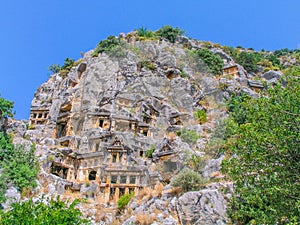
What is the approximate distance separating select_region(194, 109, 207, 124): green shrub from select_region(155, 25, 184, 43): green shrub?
29457 mm

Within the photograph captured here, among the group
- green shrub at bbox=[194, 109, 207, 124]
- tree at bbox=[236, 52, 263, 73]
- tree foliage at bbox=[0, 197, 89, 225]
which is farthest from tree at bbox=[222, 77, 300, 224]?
A: tree at bbox=[236, 52, 263, 73]

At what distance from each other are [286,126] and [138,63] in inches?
1887

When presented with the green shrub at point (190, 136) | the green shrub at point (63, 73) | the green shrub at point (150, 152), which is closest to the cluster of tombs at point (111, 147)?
the green shrub at point (150, 152)

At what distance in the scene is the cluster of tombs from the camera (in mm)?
34938

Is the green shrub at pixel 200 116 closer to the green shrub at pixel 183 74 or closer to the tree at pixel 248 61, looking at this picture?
the green shrub at pixel 183 74

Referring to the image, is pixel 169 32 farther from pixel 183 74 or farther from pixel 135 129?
pixel 135 129

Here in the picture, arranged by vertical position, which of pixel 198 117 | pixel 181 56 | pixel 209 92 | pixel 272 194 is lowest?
pixel 272 194

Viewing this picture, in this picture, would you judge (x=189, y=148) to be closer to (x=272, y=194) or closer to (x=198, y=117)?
(x=198, y=117)

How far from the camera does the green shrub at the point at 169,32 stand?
2958 inches

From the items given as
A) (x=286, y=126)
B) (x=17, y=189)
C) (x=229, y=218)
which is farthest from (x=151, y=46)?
(x=286, y=126)

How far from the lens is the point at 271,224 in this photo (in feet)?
44.9

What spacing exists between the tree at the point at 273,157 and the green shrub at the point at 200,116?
32.9 meters

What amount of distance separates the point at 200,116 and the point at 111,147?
16864 millimetres

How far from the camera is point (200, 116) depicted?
49594 millimetres
